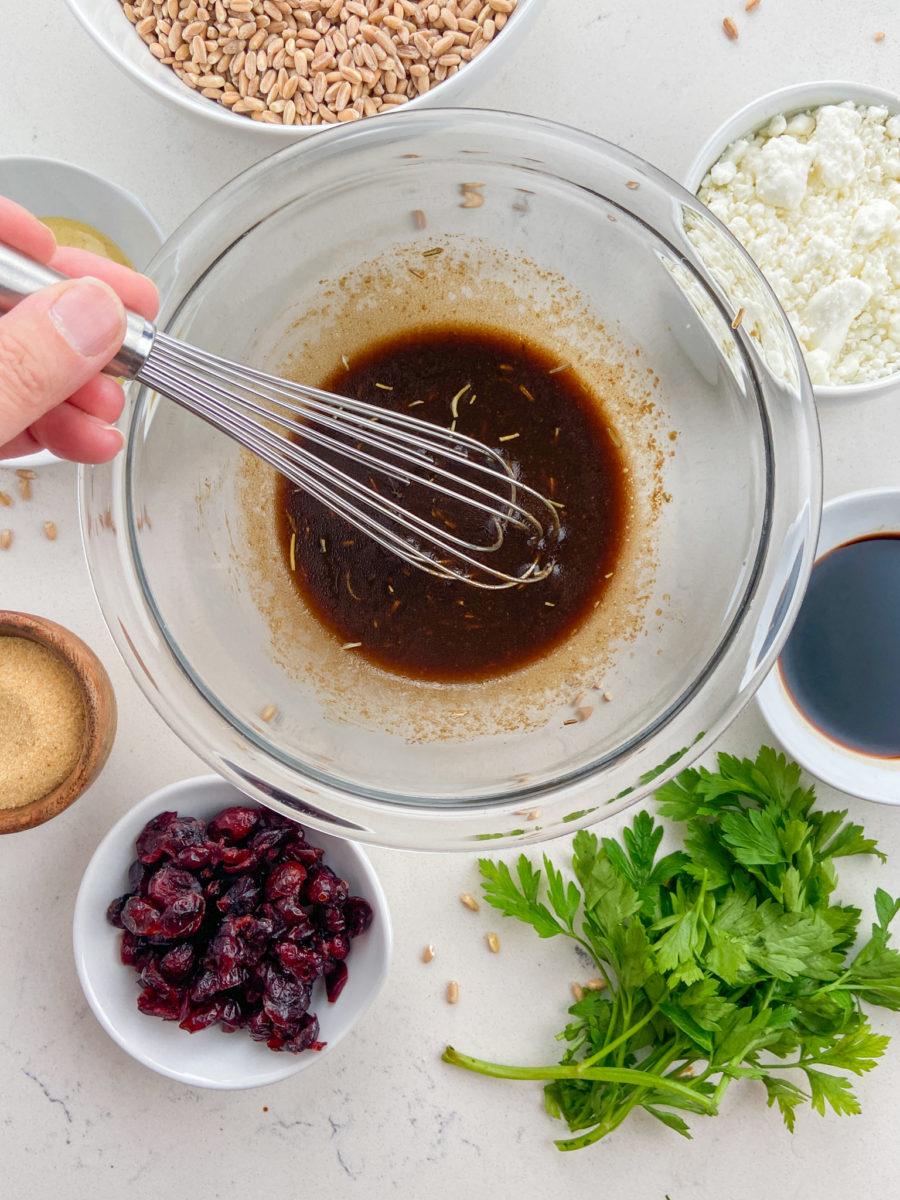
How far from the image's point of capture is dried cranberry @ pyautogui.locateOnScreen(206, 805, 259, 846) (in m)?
1.08

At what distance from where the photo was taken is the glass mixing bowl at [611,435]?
0.92m

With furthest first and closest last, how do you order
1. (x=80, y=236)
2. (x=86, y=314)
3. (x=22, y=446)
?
(x=80, y=236) < (x=22, y=446) < (x=86, y=314)

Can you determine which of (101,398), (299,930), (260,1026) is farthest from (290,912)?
(101,398)

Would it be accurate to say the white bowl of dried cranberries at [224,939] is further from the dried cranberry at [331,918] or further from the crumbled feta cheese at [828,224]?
the crumbled feta cheese at [828,224]

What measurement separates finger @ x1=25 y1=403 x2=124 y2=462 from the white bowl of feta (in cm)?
67

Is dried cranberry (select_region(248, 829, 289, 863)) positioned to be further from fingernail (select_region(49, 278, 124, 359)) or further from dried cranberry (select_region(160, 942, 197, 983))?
fingernail (select_region(49, 278, 124, 359))

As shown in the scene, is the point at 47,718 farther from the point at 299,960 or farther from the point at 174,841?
the point at 299,960

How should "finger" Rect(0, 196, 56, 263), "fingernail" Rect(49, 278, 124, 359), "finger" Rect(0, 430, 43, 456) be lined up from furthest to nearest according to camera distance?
"finger" Rect(0, 430, 43, 456)
"finger" Rect(0, 196, 56, 263)
"fingernail" Rect(49, 278, 124, 359)

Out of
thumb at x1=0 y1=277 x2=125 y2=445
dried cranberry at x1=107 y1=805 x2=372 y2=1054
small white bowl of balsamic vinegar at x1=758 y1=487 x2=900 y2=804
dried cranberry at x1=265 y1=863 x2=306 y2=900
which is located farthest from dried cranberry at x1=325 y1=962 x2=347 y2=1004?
thumb at x1=0 y1=277 x2=125 y2=445

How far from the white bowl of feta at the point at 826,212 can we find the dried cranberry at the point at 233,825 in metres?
0.78

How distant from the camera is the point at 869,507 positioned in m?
1.12

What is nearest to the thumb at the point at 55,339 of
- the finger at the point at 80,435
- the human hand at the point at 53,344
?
the human hand at the point at 53,344

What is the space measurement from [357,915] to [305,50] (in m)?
0.95

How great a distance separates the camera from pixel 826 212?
41.4 inches
